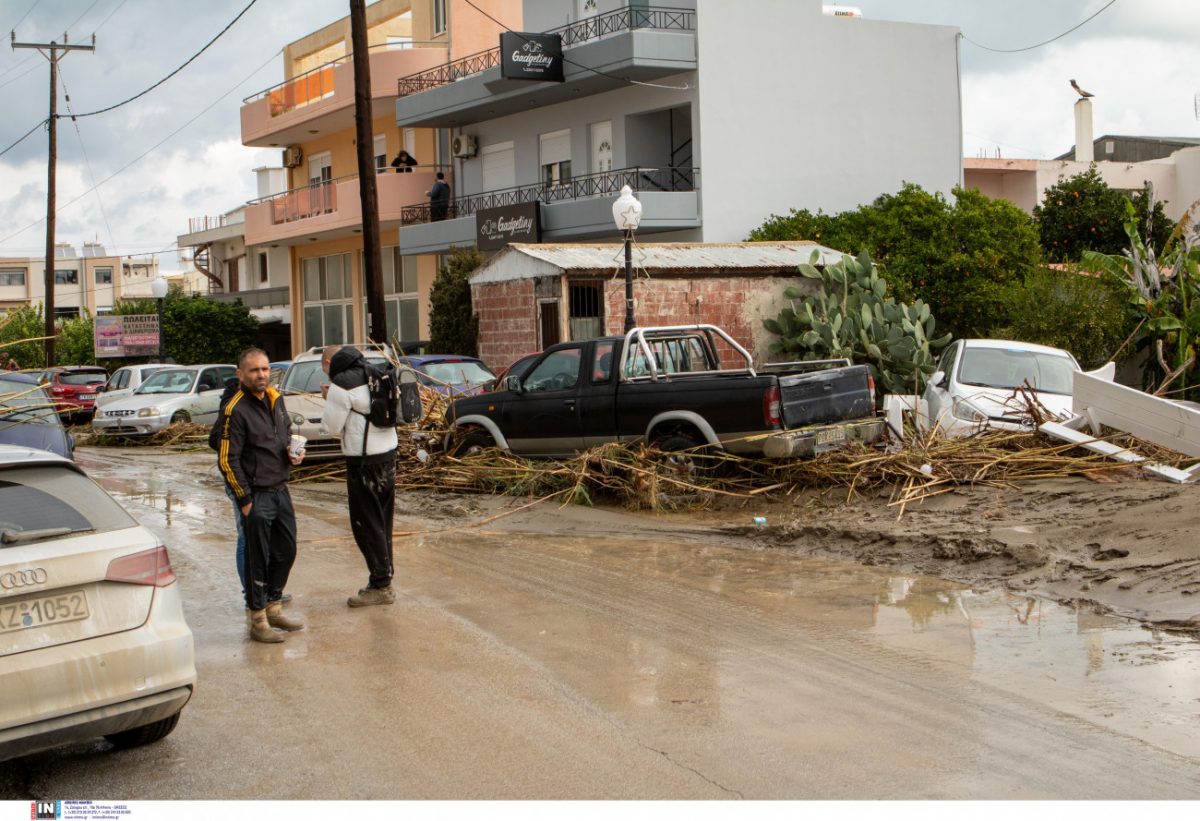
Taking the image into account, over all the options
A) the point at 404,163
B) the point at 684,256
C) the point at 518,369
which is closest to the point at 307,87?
the point at 404,163

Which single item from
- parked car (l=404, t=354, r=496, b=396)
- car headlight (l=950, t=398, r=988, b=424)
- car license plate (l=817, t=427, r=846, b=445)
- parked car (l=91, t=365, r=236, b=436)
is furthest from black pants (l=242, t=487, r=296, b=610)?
parked car (l=91, t=365, r=236, b=436)

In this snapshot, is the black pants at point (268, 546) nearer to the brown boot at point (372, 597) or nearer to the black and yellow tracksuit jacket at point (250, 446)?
the black and yellow tracksuit jacket at point (250, 446)

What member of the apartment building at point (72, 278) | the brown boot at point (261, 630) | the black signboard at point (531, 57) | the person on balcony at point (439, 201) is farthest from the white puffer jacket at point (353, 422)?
the apartment building at point (72, 278)

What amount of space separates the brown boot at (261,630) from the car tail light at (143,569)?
7.39 ft

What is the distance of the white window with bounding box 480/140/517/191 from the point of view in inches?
1332

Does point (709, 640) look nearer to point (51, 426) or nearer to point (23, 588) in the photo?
point (23, 588)

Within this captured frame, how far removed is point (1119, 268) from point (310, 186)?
2783 cm

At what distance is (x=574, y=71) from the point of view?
29344 mm

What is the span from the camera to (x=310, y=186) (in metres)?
39.8

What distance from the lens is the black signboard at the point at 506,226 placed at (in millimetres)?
29688

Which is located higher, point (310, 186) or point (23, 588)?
point (310, 186)

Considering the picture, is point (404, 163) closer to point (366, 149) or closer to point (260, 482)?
point (366, 149)

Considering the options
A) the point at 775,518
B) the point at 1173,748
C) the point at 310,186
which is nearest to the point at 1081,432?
the point at 775,518

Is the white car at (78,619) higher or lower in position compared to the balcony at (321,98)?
lower
